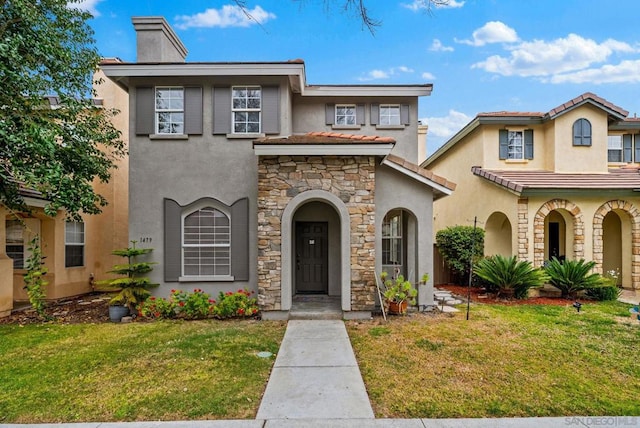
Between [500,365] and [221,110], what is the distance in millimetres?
8977

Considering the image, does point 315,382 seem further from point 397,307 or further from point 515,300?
point 515,300

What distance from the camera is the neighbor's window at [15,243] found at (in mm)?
11555

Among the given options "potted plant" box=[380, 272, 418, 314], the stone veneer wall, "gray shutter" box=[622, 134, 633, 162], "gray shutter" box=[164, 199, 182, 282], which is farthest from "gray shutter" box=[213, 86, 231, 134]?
"gray shutter" box=[622, 134, 633, 162]

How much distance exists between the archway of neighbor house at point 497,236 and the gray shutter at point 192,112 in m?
11.5

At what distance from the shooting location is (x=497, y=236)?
14.4 meters

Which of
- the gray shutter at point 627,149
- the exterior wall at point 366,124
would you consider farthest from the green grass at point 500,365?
the gray shutter at point 627,149

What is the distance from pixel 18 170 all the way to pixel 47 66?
8.73ft

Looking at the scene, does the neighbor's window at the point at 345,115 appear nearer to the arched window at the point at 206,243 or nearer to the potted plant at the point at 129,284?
the arched window at the point at 206,243

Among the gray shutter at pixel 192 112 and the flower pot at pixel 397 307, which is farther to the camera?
the gray shutter at pixel 192 112

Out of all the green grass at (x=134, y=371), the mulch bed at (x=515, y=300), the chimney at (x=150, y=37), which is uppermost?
the chimney at (x=150, y=37)

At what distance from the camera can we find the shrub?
13414 mm

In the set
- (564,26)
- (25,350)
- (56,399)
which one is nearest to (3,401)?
(56,399)

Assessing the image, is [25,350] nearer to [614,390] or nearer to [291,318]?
[291,318]

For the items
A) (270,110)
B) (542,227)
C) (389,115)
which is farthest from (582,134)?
(270,110)
